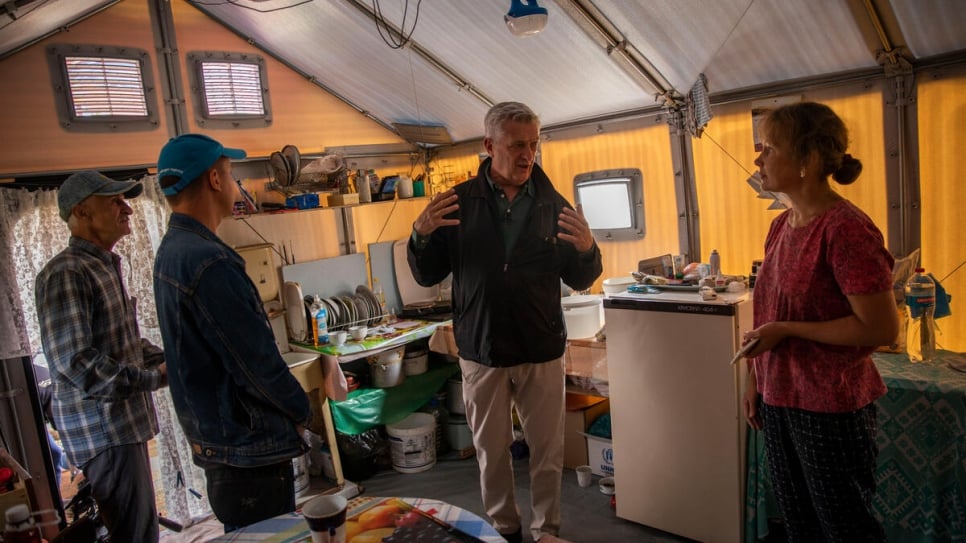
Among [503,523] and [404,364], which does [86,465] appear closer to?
[503,523]

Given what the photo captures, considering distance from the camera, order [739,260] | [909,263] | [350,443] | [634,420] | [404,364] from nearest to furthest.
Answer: [909,263] < [634,420] < [739,260] < [350,443] < [404,364]

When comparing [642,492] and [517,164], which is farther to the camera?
[642,492]

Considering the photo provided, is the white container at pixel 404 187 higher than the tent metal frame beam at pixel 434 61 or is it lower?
lower

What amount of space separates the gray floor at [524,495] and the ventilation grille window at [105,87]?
246cm

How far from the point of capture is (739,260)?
3.02 meters

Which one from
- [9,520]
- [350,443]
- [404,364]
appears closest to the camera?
[9,520]

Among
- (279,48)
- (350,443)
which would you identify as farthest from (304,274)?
(279,48)

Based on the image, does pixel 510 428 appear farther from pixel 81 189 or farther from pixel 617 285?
pixel 81 189

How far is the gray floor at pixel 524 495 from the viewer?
108 inches

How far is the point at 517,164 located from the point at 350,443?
217 cm

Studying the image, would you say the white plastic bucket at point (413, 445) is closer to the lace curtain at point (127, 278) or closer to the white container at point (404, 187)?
the lace curtain at point (127, 278)

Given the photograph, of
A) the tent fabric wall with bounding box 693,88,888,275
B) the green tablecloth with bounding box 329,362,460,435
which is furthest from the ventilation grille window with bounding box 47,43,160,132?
the tent fabric wall with bounding box 693,88,888,275

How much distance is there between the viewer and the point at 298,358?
11.3 feet

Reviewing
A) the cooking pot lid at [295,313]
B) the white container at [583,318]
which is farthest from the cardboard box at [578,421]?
the cooking pot lid at [295,313]
